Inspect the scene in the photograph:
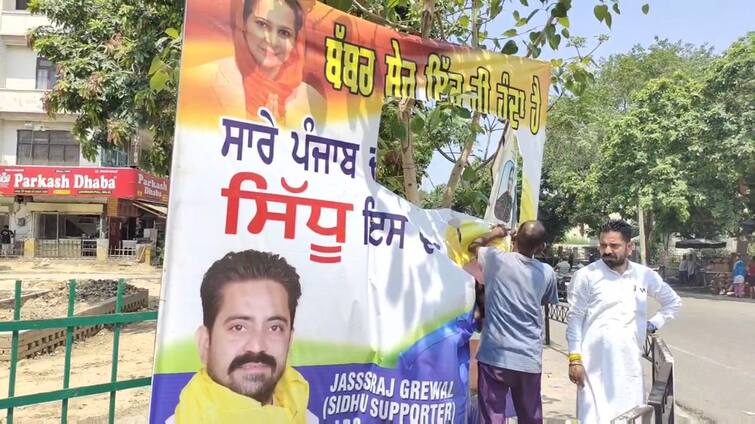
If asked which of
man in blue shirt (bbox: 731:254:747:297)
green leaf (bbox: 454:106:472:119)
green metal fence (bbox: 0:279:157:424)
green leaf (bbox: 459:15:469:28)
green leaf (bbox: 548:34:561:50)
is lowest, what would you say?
man in blue shirt (bbox: 731:254:747:297)

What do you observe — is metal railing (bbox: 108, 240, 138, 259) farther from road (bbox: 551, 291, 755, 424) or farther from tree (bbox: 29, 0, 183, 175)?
A: road (bbox: 551, 291, 755, 424)

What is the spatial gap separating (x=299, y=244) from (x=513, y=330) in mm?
1441

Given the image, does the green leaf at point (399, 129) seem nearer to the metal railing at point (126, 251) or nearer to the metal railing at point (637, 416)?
the metal railing at point (637, 416)

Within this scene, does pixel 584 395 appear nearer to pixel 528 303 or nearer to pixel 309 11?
pixel 528 303

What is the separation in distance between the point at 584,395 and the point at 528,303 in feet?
2.64

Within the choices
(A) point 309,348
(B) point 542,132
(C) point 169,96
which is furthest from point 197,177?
(C) point 169,96

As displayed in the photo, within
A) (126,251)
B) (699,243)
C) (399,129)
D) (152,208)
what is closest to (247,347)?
(399,129)

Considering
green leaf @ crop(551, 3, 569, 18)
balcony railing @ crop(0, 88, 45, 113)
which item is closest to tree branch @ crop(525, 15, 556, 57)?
green leaf @ crop(551, 3, 569, 18)

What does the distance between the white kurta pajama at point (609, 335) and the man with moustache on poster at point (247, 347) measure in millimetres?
1909

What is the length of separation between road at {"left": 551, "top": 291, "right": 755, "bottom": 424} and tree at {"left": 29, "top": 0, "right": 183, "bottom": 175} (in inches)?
→ 290

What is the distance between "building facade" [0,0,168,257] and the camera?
989 inches

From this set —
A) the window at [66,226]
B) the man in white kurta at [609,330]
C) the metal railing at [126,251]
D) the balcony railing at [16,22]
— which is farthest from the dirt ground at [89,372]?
the balcony railing at [16,22]

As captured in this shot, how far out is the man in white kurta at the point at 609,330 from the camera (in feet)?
12.3

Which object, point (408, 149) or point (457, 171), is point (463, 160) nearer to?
point (457, 171)
